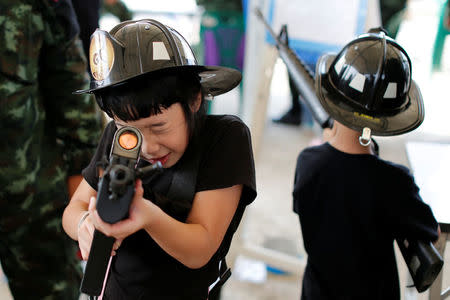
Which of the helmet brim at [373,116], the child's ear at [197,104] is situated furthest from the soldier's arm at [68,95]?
the helmet brim at [373,116]

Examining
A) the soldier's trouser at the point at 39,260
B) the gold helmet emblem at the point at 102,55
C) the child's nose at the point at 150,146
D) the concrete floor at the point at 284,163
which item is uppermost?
the gold helmet emblem at the point at 102,55

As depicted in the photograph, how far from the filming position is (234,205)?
69cm

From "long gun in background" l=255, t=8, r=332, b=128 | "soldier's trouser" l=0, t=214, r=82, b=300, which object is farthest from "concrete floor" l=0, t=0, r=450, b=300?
"soldier's trouser" l=0, t=214, r=82, b=300

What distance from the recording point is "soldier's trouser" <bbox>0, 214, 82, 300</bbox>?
3.65 ft

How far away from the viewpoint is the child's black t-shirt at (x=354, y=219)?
0.84 metres

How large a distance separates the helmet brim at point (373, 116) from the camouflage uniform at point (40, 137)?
659 mm

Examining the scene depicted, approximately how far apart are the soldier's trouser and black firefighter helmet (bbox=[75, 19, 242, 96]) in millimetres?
671

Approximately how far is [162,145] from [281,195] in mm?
2048

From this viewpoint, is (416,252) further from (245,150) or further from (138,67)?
(138,67)

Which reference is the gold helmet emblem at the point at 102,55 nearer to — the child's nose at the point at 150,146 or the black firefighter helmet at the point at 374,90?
the child's nose at the point at 150,146

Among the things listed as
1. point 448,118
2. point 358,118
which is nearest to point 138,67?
point 358,118

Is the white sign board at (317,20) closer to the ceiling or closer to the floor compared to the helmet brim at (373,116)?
closer to the ceiling

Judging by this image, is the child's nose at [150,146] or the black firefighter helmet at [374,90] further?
the black firefighter helmet at [374,90]

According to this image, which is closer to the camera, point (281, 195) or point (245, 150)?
point (245, 150)
